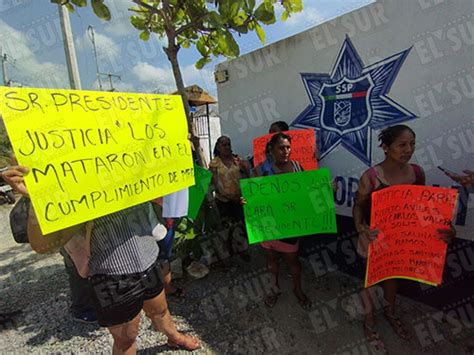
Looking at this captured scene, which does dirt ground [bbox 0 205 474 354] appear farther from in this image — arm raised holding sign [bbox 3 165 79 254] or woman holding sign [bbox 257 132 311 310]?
arm raised holding sign [bbox 3 165 79 254]

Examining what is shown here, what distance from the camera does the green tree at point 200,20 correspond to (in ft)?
7.00

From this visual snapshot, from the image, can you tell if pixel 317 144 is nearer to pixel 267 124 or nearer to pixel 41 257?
pixel 267 124

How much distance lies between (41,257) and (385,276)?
190 inches

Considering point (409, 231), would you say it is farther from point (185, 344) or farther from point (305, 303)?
point (185, 344)

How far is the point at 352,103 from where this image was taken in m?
2.67

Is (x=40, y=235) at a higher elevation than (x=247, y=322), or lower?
higher

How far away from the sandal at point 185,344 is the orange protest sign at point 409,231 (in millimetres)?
1428

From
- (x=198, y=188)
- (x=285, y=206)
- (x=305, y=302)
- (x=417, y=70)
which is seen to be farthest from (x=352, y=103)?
(x=305, y=302)

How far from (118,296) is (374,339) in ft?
6.41

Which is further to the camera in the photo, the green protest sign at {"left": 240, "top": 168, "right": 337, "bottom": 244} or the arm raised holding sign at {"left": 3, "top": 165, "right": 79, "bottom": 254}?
the green protest sign at {"left": 240, "top": 168, "right": 337, "bottom": 244}

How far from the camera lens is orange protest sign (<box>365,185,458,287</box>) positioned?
5.71ft

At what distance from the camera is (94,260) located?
1.42 meters

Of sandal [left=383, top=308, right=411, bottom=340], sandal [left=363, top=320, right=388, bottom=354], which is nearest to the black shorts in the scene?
sandal [left=363, top=320, right=388, bottom=354]

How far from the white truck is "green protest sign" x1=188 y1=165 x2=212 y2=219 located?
52.4 inches
